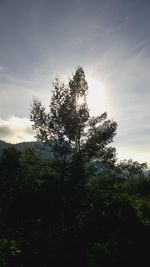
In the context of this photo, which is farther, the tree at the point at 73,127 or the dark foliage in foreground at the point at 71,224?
the tree at the point at 73,127

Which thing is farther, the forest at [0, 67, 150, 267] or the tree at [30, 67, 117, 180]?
the tree at [30, 67, 117, 180]

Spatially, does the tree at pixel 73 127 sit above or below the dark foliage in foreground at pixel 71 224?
above

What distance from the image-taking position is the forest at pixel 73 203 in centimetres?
1362

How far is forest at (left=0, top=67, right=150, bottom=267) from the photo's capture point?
1362 centimetres

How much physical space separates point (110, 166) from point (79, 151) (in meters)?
5.43

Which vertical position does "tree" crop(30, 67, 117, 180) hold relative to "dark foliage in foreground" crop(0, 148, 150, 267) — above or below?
above

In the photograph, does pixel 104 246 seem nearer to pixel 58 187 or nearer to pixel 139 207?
pixel 139 207

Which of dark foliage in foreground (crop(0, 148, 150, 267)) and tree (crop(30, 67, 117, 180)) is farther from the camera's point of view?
tree (crop(30, 67, 117, 180))

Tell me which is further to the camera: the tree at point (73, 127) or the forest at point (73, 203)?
the tree at point (73, 127)

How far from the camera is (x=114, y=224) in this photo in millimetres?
16578

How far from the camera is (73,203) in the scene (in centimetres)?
2092

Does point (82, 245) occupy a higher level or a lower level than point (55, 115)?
lower

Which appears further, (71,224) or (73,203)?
(73,203)

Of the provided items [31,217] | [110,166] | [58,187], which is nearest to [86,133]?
[110,166]
